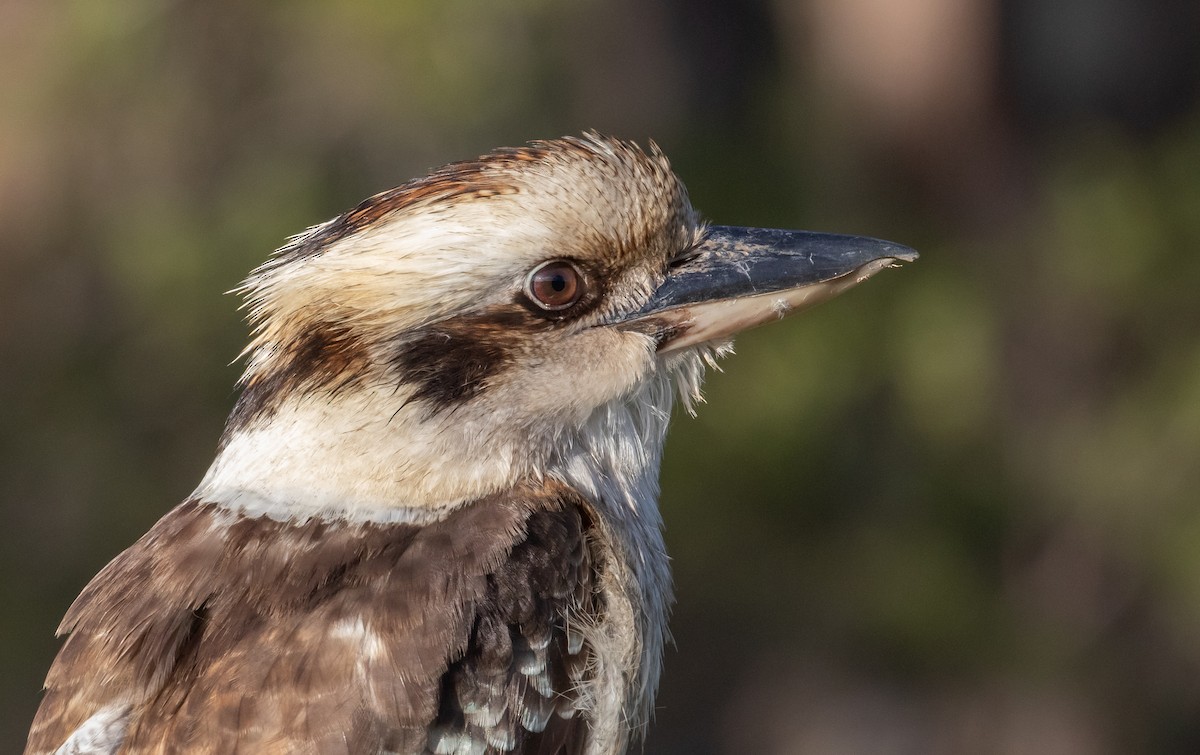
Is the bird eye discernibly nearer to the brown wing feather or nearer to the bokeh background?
the brown wing feather

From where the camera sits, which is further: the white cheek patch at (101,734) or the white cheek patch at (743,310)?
the white cheek patch at (743,310)

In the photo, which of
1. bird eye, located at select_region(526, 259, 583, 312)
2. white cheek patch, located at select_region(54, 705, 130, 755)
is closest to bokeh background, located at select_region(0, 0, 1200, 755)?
bird eye, located at select_region(526, 259, 583, 312)

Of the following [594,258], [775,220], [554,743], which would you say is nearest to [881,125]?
[775,220]

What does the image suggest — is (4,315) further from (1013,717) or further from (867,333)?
(1013,717)

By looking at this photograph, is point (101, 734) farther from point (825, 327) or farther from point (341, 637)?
point (825, 327)

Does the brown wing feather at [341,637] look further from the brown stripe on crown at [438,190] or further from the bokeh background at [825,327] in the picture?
the bokeh background at [825,327]

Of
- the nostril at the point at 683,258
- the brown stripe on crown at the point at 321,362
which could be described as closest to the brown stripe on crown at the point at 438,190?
the brown stripe on crown at the point at 321,362

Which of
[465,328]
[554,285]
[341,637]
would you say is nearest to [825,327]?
[554,285]
